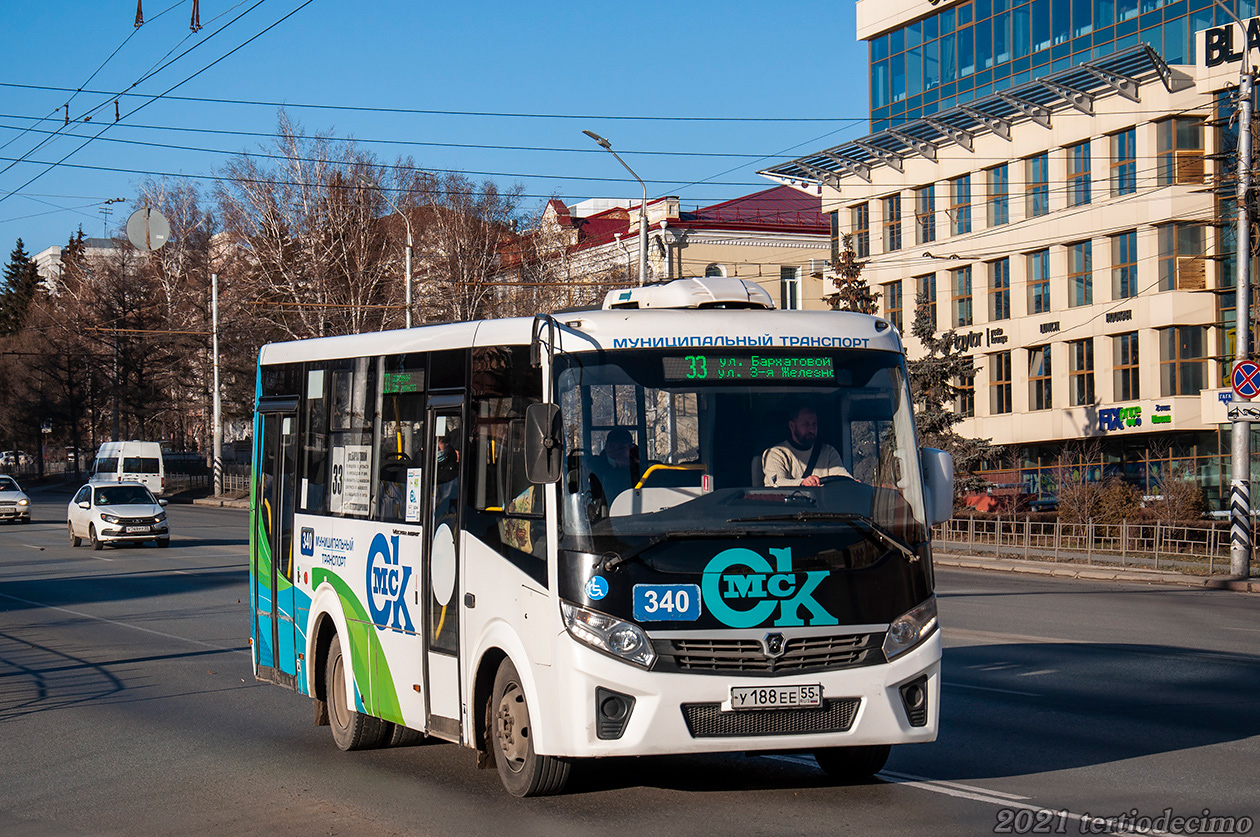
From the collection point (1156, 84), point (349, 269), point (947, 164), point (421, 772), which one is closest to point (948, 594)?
point (421, 772)

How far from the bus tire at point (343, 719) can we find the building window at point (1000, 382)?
4453 cm

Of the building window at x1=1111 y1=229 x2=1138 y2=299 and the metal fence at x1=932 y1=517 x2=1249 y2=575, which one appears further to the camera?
the building window at x1=1111 y1=229 x2=1138 y2=299

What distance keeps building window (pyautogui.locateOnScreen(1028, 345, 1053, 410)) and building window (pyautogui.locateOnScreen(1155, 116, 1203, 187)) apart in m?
7.85

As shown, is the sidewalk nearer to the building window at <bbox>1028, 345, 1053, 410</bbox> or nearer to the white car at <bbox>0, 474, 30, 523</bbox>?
the building window at <bbox>1028, 345, 1053, 410</bbox>

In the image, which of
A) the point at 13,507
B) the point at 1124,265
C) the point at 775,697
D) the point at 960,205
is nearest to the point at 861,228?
the point at 960,205

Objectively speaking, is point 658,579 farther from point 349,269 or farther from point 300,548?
point 349,269

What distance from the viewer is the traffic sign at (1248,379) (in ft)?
81.4

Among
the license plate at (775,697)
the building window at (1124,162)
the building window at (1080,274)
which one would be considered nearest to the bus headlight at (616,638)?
the license plate at (775,697)

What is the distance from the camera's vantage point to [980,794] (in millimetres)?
7281

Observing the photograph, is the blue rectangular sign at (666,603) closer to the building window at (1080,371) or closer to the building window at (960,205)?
the building window at (1080,371)

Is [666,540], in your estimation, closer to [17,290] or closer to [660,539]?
[660,539]

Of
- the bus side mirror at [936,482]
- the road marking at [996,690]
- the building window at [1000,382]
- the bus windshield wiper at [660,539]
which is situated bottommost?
the road marking at [996,690]

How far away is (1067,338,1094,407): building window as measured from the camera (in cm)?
4741

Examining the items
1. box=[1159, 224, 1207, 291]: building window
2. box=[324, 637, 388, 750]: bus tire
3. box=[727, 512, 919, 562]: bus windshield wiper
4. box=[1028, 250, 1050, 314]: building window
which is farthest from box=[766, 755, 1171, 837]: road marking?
box=[1028, 250, 1050, 314]: building window
